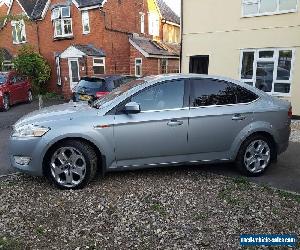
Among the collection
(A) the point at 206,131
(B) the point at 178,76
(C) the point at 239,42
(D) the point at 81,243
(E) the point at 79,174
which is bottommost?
(D) the point at 81,243

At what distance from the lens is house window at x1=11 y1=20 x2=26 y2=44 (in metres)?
22.9

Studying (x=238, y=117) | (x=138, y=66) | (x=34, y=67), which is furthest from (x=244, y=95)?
(x=34, y=67)

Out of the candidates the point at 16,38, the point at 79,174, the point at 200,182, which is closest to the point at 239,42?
the point at 200,182

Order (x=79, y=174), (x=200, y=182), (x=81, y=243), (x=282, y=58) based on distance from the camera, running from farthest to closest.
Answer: (x=282, y=58) < (x=200, y=182) < (x=79, y=174) < (x=81, y=243)

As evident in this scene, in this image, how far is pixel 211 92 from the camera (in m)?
5.02

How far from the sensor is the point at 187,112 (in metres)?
4.80

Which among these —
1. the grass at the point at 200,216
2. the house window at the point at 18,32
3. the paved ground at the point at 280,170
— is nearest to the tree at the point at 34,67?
the house window at the point at 18,32

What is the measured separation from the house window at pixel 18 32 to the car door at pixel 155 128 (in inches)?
851

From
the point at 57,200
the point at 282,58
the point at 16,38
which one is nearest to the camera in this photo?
the point at 57,200

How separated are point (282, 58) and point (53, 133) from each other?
990cm

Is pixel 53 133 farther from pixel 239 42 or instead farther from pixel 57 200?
pixel 239 42

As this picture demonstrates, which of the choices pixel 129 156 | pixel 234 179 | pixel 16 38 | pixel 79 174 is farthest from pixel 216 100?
pixel 16 38

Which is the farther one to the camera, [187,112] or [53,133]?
[187,112]

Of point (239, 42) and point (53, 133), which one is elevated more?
point (239, 42)
